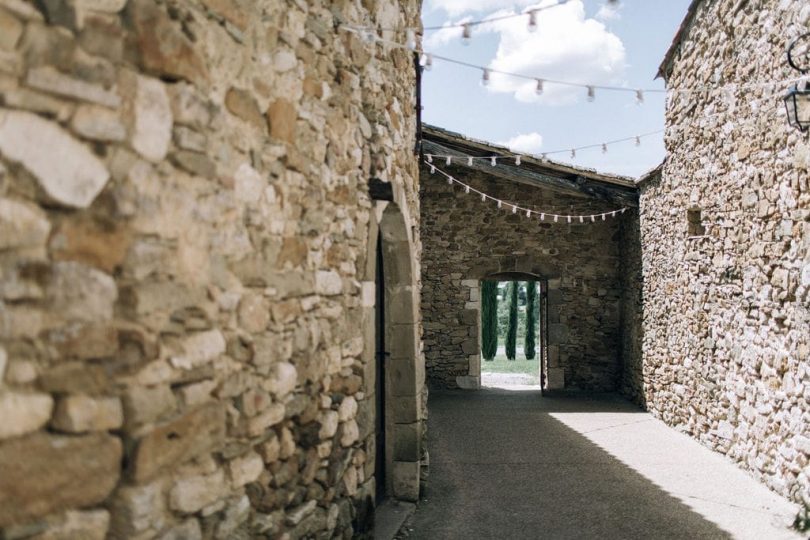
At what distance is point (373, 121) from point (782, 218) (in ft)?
10.9

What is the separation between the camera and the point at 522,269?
9852mm

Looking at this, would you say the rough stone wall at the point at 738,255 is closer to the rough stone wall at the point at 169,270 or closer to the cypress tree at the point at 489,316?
Answer: the rough stone wall at the point at 169,270

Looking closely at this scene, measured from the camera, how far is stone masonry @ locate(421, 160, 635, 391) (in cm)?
984

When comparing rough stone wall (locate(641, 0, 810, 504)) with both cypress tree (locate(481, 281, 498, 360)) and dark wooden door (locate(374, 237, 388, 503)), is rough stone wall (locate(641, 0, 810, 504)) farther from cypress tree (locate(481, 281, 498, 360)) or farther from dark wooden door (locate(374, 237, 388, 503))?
cypress tree (locate(481, 281, 498, 360))

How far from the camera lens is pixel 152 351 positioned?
1.65m

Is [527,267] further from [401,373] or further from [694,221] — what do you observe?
[401,373]

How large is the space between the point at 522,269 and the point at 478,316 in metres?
1.02

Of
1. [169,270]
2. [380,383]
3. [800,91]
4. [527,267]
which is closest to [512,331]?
[527,267]

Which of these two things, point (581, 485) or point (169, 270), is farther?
point (581, 485)

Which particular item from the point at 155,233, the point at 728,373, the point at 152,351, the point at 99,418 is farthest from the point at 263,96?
the point at 728,373

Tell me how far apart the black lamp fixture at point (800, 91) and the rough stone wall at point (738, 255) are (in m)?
0.12

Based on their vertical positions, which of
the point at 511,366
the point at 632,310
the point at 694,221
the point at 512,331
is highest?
the point at 694,221

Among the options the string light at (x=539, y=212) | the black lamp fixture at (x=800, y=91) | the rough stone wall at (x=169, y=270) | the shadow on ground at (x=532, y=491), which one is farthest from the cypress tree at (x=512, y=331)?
the rough stone wall at (x=169, y=270)

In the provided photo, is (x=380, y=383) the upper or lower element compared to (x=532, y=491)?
upper
